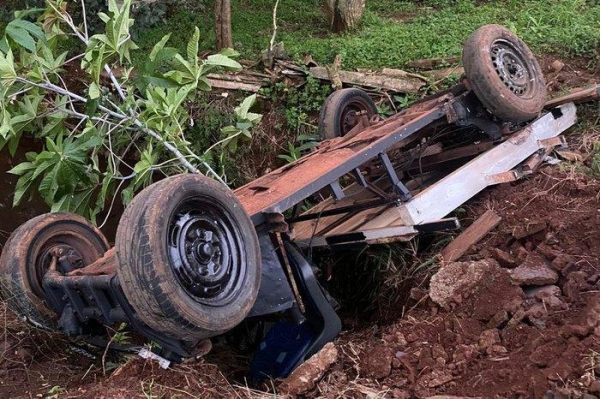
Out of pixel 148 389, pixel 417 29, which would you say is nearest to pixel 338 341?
pixel 148 389

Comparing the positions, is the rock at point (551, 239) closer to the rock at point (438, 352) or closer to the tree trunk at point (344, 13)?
the rock at point (438, 352)

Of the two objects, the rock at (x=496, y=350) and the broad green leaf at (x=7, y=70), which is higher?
the broad green leaf at (x=7, y=70)

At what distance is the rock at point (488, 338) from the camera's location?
10.9ft

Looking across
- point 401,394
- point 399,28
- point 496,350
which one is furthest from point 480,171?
point 399,28

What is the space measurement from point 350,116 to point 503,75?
1419mm

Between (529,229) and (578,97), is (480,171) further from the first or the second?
(578,97)

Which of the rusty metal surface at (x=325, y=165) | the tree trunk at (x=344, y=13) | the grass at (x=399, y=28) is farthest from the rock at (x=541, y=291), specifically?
the tree trunk at (x=344, y=13)

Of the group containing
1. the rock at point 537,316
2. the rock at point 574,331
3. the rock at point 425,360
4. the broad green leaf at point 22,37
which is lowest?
the rock at point 425,360

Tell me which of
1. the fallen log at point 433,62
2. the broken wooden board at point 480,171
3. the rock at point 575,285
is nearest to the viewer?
the rock at point 575,285

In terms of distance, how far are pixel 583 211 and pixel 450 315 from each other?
136cm

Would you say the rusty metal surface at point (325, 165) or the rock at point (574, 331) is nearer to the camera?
the rock at point (574, 331)

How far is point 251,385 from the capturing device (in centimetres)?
387

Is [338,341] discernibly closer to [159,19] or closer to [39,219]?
[39,219]

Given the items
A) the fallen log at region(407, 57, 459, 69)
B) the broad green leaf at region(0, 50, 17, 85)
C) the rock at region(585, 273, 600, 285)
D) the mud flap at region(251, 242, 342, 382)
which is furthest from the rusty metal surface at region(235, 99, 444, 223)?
the fallen log at region(407, 57, 459, 69)
